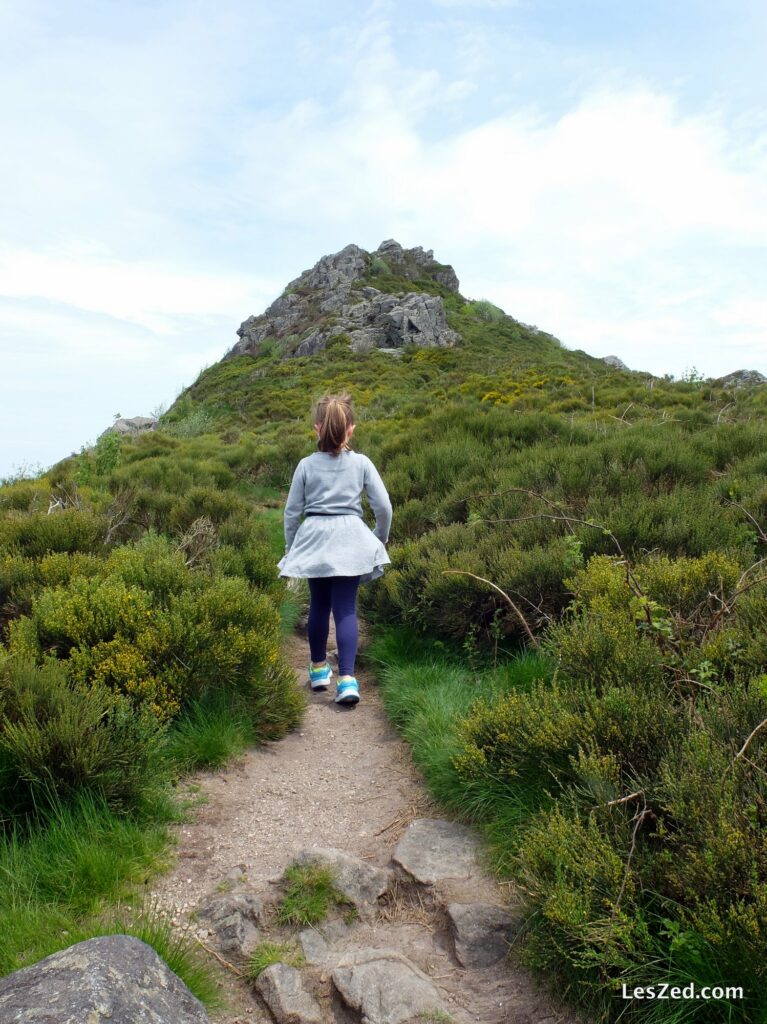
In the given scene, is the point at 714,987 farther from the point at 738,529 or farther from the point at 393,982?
the point at 738,529

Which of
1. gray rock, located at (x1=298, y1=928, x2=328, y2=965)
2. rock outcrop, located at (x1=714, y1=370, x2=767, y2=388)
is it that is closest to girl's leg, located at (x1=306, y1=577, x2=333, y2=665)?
gray rock, located at (x1=298, y1=928, x2=328, y2=965)

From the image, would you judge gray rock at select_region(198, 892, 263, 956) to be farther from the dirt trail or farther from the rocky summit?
the rocky summit

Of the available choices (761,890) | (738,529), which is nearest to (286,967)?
(761,890)

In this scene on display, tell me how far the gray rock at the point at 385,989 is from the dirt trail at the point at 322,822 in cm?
11

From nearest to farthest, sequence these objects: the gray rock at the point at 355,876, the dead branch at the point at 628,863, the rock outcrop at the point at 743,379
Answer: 1. the dead branch at the point at 628,863
2. the gray rock at the point at 355,876
3. the rock outcrop at the point at 743,379

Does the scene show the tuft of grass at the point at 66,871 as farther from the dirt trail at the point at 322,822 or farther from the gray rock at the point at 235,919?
the gray rock at the point at 235,919

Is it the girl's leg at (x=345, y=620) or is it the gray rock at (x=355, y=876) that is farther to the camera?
the girl's leg at (x=345, y=620)

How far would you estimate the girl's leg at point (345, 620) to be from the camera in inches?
203

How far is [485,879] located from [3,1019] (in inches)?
74.2

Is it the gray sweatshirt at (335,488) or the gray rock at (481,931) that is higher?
the gray sweatshirt at (335,488)

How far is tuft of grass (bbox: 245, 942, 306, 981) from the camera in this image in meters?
2.46

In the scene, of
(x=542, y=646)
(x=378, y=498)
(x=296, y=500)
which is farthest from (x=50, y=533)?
(x=542, y=646)

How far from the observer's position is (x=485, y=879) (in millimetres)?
2914

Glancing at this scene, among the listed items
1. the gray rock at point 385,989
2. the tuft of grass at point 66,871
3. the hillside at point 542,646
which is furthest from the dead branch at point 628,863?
the tuft of grass at point 66,871
